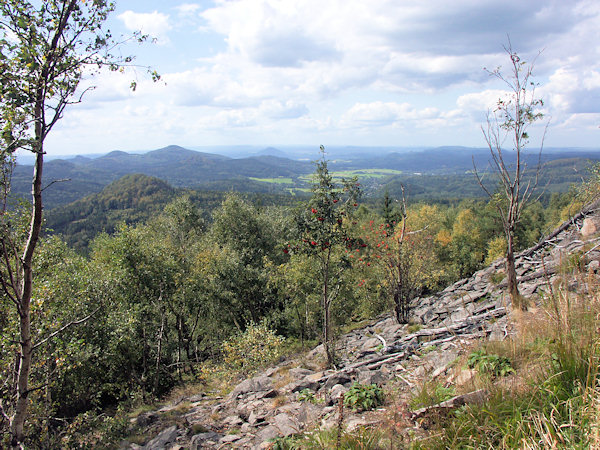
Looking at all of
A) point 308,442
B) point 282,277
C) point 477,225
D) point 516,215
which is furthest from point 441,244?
point 308,442

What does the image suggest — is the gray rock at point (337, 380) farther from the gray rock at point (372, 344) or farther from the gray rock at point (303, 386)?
the gray rock at point (372, 344)

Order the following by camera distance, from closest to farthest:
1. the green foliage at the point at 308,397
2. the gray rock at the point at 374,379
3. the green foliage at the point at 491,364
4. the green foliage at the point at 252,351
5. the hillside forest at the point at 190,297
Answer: the green foliage at the point at 491,364, the gray rock at the point at 374,379, the green foliage at the point at 308,397, the hillside forest at the point at 190,297, the green foliage at the point at 252,351

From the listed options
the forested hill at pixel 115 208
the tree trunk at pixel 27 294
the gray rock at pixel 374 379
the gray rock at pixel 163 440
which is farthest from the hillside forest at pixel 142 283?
the forested hill at pixel 115 208

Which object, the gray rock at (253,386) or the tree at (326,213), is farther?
the gray rock at (253,386)

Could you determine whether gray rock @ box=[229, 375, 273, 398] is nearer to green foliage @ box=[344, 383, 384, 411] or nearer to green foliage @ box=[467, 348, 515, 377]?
green foliage @ box=[344, 383, 384, 411]

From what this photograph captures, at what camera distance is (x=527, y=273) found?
14141 millimetres

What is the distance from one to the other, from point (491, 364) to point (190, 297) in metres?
18.3

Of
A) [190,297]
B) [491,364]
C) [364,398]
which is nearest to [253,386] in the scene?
[364,398]

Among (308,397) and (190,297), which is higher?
(308,397)

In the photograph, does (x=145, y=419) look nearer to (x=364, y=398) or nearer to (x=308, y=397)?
(x=308, y=397)

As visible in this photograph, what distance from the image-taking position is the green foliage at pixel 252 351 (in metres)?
15.4

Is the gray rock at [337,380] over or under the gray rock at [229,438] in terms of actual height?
over

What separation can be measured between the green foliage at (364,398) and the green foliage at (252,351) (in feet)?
→ 34.0

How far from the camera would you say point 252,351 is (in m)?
15.8
